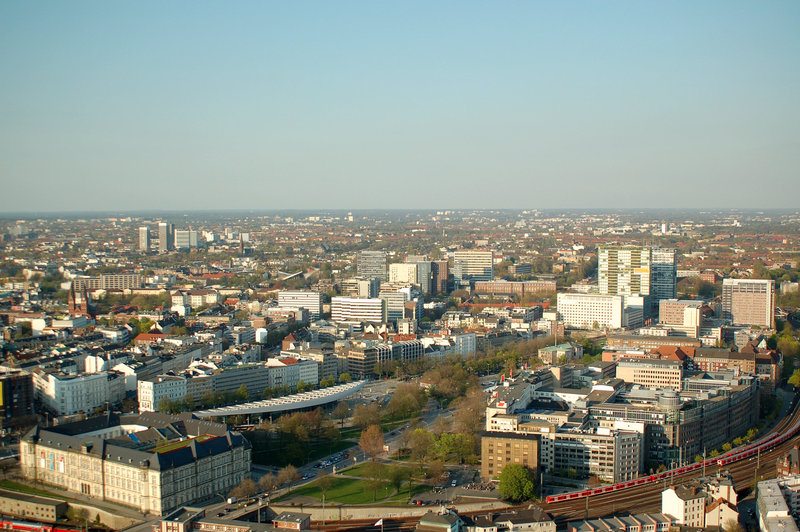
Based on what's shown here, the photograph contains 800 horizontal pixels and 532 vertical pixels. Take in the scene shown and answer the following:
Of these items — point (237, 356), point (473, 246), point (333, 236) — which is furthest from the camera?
point (333, 236)

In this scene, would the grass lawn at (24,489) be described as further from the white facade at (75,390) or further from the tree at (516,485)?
the tree at (516,485)

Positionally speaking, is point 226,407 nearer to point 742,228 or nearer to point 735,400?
point 735,400

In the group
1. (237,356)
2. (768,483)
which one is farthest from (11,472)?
(768,483)

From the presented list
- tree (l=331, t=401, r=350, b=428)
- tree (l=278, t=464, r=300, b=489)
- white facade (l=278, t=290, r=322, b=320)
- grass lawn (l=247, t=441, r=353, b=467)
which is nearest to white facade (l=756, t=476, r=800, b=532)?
tree (l=278, t=464, r=300, b=489)

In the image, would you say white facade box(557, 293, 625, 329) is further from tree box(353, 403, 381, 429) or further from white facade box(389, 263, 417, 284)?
tree box(353, 403, 381, 429)

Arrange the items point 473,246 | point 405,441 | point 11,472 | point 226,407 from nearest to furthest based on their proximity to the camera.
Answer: point 11,472
point 405,441
point 226,407
point 473,246

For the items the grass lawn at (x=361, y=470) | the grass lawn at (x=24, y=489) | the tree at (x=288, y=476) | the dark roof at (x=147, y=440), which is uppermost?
the dark roof at (x=147, y=440)

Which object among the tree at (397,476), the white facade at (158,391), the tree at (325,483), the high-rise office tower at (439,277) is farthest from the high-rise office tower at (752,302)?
the tree at (325,483)
